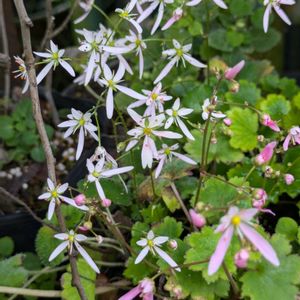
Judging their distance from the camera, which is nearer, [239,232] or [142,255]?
[239,232]

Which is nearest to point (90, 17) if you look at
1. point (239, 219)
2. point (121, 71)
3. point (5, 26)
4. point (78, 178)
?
point (5, 26)

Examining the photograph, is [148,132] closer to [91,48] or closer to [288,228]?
[91,48]

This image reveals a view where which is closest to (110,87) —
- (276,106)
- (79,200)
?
(79,200)

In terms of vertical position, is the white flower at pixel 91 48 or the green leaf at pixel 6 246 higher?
the white flower at pixel 91 48

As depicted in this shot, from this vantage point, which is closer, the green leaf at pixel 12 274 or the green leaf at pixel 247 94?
the green leaf at pixel 12 274

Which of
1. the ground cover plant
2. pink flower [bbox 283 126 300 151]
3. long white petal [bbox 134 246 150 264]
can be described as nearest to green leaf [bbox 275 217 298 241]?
the ground cover plant

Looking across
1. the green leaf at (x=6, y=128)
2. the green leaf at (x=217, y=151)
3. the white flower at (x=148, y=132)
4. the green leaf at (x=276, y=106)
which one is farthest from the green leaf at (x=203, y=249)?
the green leaf at (x=6, y=128)

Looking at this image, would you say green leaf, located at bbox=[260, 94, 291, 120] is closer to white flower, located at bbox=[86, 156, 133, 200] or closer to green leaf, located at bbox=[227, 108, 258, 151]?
green leaf, located at bbox=[227, 108, 258, 151]

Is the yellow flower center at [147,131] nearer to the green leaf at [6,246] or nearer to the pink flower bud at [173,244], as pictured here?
the pink flower bud at [173,244]

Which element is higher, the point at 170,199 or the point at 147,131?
the point at 147,131
